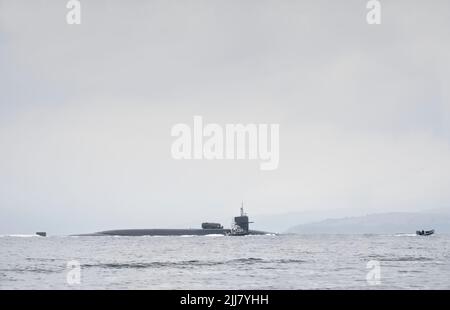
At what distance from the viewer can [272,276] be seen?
5484cm

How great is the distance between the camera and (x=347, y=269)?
6188 cm

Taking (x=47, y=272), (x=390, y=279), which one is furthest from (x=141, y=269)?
(x=390, y=279)
